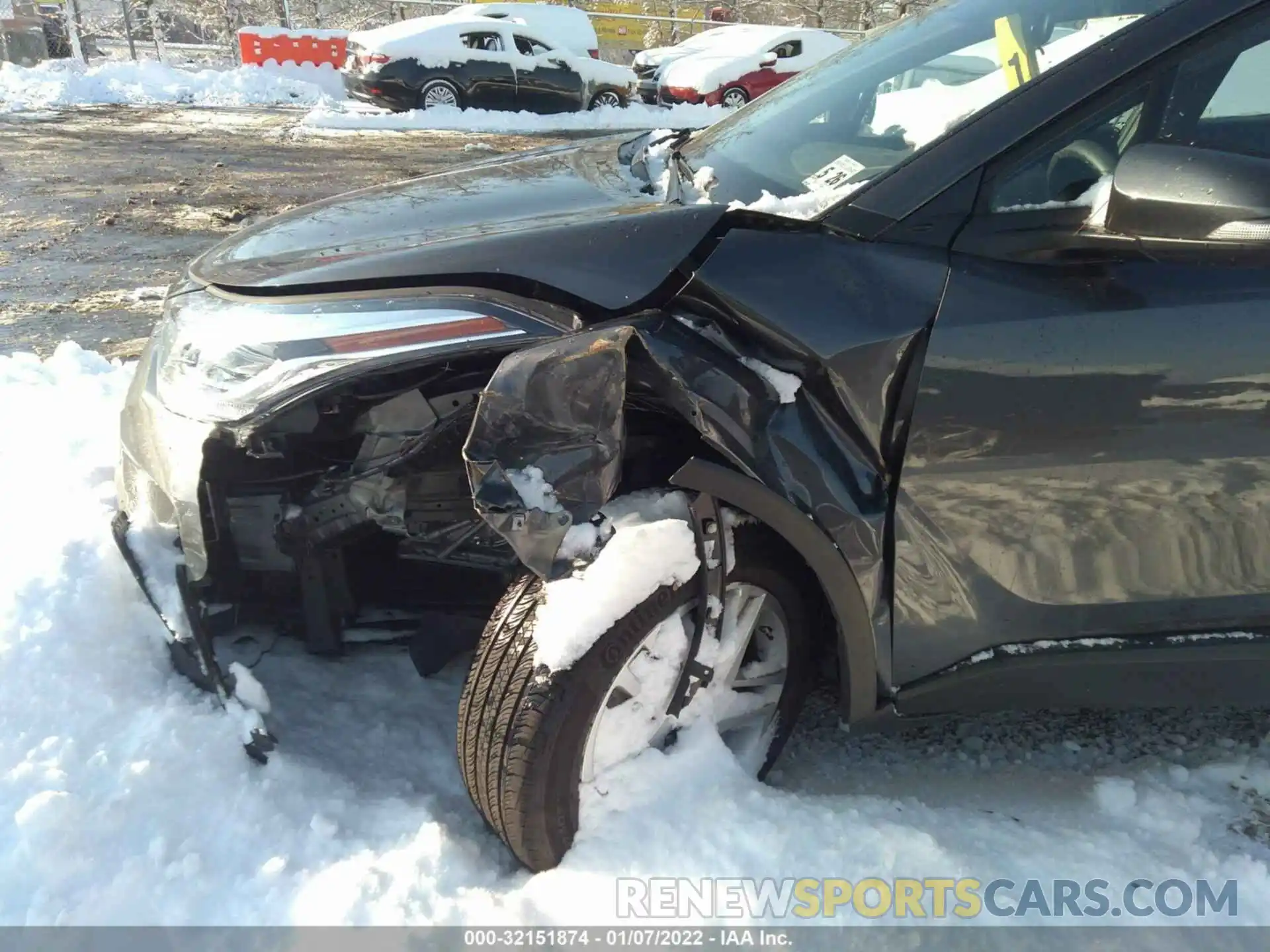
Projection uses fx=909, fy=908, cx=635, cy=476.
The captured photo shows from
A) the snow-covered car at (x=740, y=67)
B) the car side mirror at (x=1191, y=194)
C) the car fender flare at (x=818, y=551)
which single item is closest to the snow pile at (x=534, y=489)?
the car fender flare at (x=818, y=551)

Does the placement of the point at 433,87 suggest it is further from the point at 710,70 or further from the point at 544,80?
the point at 710,70

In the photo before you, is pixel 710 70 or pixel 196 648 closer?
pixel 196 648

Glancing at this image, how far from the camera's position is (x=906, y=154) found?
6.11 feet

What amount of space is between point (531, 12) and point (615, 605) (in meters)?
17.6

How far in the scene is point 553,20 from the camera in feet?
55.3

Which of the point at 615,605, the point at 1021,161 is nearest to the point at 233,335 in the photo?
the point at 615,605

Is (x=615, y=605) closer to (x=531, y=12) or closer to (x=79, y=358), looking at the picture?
(x=79, y=358)

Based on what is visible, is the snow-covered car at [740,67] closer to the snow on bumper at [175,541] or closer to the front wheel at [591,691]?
the snow on bumper at [175,541]

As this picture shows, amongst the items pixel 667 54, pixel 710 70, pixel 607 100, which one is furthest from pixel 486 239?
pixel 667 54

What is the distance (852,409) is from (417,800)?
135 cm

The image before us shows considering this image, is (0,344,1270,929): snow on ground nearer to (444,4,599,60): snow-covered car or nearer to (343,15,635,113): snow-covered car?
(343,15,635,113): snow-covered car

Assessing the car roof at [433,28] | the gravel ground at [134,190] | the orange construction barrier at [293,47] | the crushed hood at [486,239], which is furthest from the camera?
the orange construction barrier at [293,47]

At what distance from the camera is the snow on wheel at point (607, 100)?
16.6 m
